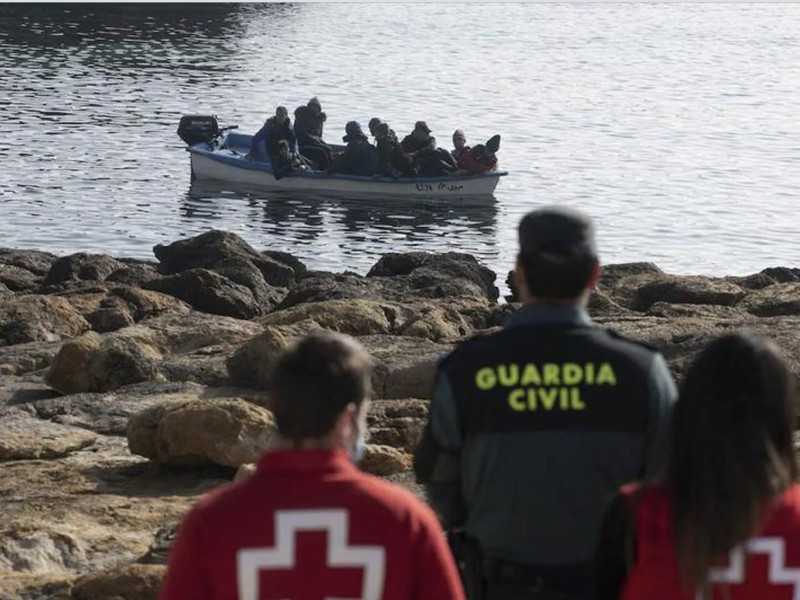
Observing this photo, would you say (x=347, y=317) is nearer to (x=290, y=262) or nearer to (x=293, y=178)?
(x=290, y=262)

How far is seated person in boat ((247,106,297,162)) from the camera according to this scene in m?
31.2

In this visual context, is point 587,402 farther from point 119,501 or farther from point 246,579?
point 119,501

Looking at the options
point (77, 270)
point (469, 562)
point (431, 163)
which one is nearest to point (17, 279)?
point (77, 270)

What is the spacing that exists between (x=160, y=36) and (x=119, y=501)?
210 ft

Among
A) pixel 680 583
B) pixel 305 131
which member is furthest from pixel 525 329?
pixel 305 131

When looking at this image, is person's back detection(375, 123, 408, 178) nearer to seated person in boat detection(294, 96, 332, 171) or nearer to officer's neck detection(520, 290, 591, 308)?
seated person in boat detection(294, 96, 332, 171)

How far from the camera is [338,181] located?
32.8 m

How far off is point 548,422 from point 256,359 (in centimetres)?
682

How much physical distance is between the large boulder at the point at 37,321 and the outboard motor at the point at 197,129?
18379 millimetres

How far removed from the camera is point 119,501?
793 centimetres

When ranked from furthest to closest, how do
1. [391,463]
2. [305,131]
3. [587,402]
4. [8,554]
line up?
[305,131]
[391,463]
[8,554]
[587,402]

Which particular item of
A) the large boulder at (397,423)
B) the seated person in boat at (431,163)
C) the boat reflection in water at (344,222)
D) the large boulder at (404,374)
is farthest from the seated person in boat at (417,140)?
the large boulder at (397,423)

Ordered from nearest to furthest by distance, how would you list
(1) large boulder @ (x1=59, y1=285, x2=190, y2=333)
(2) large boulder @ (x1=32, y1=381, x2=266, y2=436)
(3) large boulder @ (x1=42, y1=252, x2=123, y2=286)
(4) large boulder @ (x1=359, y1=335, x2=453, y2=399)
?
(4) large boulder @ (x1=359, y1=335, x2=453, y2=399) < (2) large boulder @ (x1=32, y1=381, x2=266, y2=436) < (1) large boulder @ (x1=59, y1=285, x2=190, y2=333) < (3) large boulder @ (x1=42, y1=252, x2=123, y2=286)

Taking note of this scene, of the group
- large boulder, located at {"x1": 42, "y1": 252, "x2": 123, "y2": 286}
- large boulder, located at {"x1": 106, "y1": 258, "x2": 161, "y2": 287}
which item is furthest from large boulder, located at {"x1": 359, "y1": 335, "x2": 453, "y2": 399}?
large boulder, located at {"x1": 42, "y1": 252, "x2": 123, "y2": 286}
